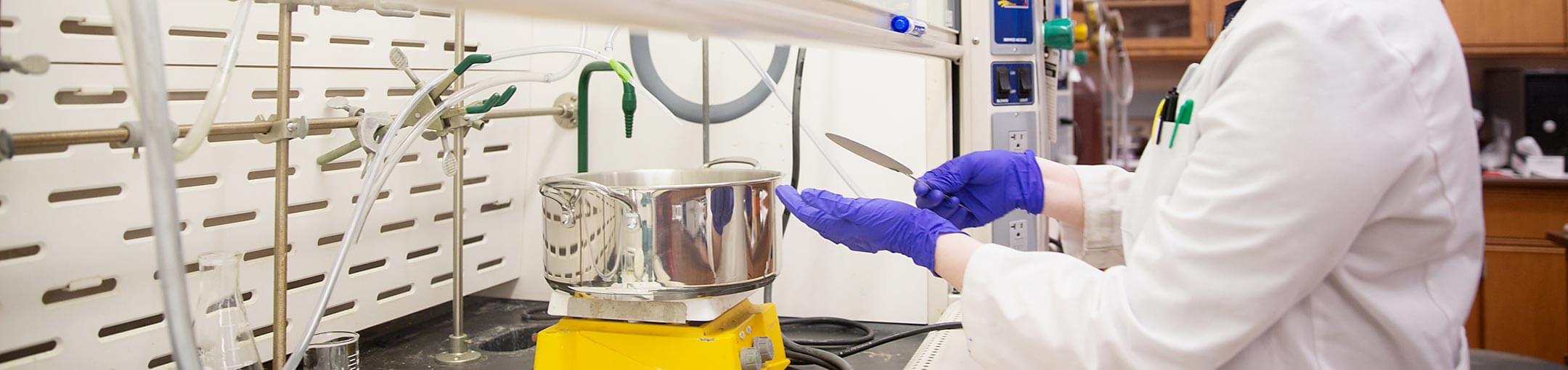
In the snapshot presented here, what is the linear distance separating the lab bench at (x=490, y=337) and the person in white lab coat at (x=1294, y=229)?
0.49 m

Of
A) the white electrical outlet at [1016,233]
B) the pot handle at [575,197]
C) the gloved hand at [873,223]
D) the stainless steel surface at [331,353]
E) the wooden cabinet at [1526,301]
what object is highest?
the pot handle at [575,197]

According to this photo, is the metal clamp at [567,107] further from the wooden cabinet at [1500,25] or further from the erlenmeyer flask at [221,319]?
the wooden cabinet at [1500,25]

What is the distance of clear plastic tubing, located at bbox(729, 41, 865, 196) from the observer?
5.11 feet

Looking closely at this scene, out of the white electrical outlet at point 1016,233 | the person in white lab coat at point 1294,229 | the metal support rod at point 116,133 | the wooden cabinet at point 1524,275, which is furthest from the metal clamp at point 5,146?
the wooden cabinet at point 1524,275

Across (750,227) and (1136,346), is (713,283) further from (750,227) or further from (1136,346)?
(1136,346)

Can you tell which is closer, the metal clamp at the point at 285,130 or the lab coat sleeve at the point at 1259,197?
the lab coat sleeve at the point at 1259,197

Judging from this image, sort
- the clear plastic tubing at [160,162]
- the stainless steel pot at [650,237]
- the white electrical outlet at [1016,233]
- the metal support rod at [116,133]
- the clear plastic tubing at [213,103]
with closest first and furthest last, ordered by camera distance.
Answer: the clear plastic tubing at [160,162]
the clear plastic tubing at [213,103]
the metal support rod at [116,133]
the stainless steel pot at [650,237]
the white electrical outlet at [1016,233]

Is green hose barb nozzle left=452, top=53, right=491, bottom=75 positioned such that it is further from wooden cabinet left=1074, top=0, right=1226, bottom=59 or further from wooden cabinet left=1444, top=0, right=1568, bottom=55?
wooden cabinet left=1444, top=0, right=1568, bottom=55

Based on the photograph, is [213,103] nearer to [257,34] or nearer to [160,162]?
[160,162]

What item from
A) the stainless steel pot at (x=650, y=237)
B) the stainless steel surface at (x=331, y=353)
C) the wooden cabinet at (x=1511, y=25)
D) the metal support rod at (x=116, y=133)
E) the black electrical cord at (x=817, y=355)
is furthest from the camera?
the wooden cabinet at (x=1511, y=25)

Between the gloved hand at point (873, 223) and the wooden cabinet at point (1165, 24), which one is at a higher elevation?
the wooden cabinet at point (1165, 24)

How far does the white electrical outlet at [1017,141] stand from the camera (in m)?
1.47

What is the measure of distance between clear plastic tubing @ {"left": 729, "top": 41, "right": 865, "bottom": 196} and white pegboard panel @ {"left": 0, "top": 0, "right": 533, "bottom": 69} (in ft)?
1.25

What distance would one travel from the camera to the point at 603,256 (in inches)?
39.8
